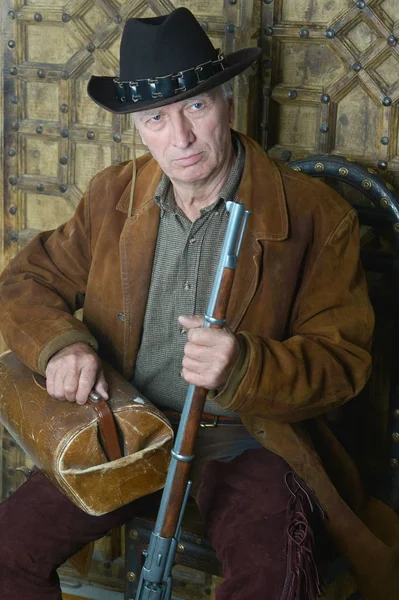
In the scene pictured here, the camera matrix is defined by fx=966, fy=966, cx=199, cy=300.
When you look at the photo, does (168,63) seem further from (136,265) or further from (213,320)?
(213,320)

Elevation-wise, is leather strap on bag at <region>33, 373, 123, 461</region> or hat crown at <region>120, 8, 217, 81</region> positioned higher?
hat crown at <region>120, 8, 217, 81</region>

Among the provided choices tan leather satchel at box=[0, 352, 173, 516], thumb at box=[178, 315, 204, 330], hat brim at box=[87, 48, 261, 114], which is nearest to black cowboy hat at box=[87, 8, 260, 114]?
hat brim at box=[87, 48, 261, 114]

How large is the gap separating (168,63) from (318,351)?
2.43 feet

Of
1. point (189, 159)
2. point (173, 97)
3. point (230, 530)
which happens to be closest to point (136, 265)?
point (189, 159)

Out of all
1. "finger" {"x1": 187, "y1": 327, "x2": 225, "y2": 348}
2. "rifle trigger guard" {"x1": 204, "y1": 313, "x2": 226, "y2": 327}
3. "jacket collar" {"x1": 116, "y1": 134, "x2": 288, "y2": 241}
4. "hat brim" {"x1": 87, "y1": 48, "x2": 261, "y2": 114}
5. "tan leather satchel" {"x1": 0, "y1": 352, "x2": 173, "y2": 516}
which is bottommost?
"tan leather satchel" {"x1": 0, "y1": 352, "x2": 173, "y2": 516}

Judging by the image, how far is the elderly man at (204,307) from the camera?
212cm

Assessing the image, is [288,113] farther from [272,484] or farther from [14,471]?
[14,471]

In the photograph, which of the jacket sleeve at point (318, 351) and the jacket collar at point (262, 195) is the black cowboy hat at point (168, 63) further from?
the jacket sleeve at point (318, 351)

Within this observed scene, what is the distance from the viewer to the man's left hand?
194cm

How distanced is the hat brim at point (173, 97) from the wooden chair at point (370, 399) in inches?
14.2

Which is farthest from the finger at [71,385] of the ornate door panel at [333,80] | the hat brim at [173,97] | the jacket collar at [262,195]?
the ornate door panel at [333,80]

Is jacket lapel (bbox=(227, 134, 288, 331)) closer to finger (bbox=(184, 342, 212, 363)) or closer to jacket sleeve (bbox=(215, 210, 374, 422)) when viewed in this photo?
jacket sleeve (bbox=(215, 210, 374, 422))

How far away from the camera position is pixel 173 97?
2176mm

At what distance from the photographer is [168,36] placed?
221 centimetres
